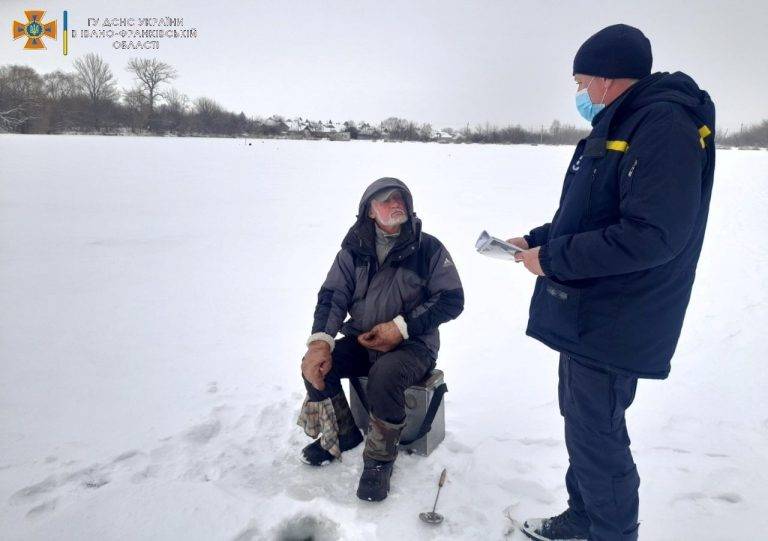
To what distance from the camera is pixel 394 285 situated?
2574mm

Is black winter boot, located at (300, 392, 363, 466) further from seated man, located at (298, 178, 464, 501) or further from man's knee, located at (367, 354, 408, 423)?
man's knee, located at (367, 354, 408, 423)

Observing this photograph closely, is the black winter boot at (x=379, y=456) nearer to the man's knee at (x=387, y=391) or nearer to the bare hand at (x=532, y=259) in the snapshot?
the man's knee at (x=387, y=391)

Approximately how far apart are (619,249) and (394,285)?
127 centimetres

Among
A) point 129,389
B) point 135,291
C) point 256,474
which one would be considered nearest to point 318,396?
point 256,474

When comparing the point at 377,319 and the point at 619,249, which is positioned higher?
the point at 619,249

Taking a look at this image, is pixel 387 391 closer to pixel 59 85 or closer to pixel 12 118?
pixel 12 118

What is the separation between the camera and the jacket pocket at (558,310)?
1.69 m

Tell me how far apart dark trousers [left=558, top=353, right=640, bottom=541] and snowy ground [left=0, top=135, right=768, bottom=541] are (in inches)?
20.7

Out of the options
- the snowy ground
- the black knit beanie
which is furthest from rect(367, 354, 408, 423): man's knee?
the black knit beanie

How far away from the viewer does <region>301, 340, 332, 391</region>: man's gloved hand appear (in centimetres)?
244

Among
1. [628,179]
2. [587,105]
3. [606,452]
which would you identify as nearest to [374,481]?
[606,452]

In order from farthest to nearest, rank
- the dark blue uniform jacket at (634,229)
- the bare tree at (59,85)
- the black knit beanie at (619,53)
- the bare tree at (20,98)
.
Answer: the bare tree at (59,85)
the bare tree at (20,98)
the black knit beanie at (619,53)
the dark blue uniform jacket at (634,229)

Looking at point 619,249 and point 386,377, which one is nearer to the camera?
point 619,249

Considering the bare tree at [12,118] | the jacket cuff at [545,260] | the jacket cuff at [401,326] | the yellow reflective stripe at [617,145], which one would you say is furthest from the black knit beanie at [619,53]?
the bare tree at [12,118]
